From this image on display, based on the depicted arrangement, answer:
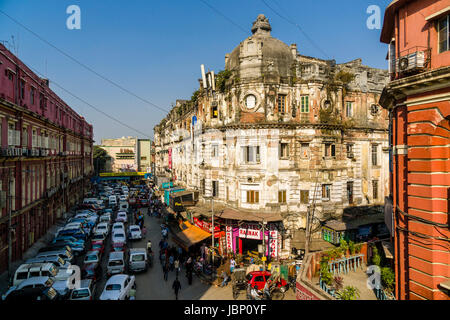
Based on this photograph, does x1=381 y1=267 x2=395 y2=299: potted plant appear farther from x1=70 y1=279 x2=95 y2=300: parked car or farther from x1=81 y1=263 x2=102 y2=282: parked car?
x1=81 y1=263 x2=102 y2=282: parked car

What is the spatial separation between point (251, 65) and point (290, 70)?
3914 millimetres

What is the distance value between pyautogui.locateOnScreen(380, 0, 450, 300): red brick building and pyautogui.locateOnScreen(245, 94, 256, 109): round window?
52.0 ft

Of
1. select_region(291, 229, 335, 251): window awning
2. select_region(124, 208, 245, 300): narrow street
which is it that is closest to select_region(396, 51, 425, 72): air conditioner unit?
select_region(124, 208, 245, 300): narrow street

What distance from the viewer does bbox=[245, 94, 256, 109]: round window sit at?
2738cm

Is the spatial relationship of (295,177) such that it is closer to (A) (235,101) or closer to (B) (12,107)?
(A) (235,101)

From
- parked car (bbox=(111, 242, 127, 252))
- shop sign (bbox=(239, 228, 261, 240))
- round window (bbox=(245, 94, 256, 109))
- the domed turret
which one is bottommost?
parked car (bbox=(111, 242, 127, 252))

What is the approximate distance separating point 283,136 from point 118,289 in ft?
60.2

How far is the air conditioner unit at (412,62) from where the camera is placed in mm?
10641

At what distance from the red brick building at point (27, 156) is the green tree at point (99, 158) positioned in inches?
2476

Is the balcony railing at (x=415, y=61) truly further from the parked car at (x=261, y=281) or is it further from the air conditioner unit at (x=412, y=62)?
the parked car at (x=261, y=281)

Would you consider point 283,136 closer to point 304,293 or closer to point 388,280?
point 388,280

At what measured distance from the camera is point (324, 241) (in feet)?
84.6

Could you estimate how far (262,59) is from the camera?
90.2 ft
